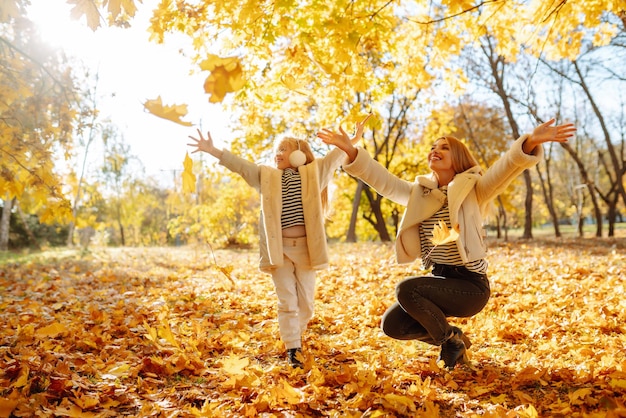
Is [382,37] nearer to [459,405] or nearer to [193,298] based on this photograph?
[193,298]

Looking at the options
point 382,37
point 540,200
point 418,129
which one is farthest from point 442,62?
point 540,200

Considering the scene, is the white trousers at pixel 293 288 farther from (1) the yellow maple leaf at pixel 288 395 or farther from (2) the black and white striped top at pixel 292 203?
(1) the yellow maple leaf at pixel 288 395

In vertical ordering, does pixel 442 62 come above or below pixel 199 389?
above

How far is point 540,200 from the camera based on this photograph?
129 feet

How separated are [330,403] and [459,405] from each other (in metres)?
0.70

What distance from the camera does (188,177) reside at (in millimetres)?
2523

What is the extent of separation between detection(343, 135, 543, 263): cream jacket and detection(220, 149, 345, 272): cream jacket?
0.36 metres

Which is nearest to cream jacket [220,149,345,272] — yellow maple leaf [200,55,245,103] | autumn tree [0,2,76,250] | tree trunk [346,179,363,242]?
yellow maple leaf [200,55,245,103]

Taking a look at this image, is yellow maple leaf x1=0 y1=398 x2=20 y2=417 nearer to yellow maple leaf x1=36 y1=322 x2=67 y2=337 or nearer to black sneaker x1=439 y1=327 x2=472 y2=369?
yellow maple leaf x1=36 y1=322 x2=67 y2=337

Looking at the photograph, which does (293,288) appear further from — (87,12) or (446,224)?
(87,12)

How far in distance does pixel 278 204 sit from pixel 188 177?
1.02 m

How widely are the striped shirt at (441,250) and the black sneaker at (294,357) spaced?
3.57 ft

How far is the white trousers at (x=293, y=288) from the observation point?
3.37 meters

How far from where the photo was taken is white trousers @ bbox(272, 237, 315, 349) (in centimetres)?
337
